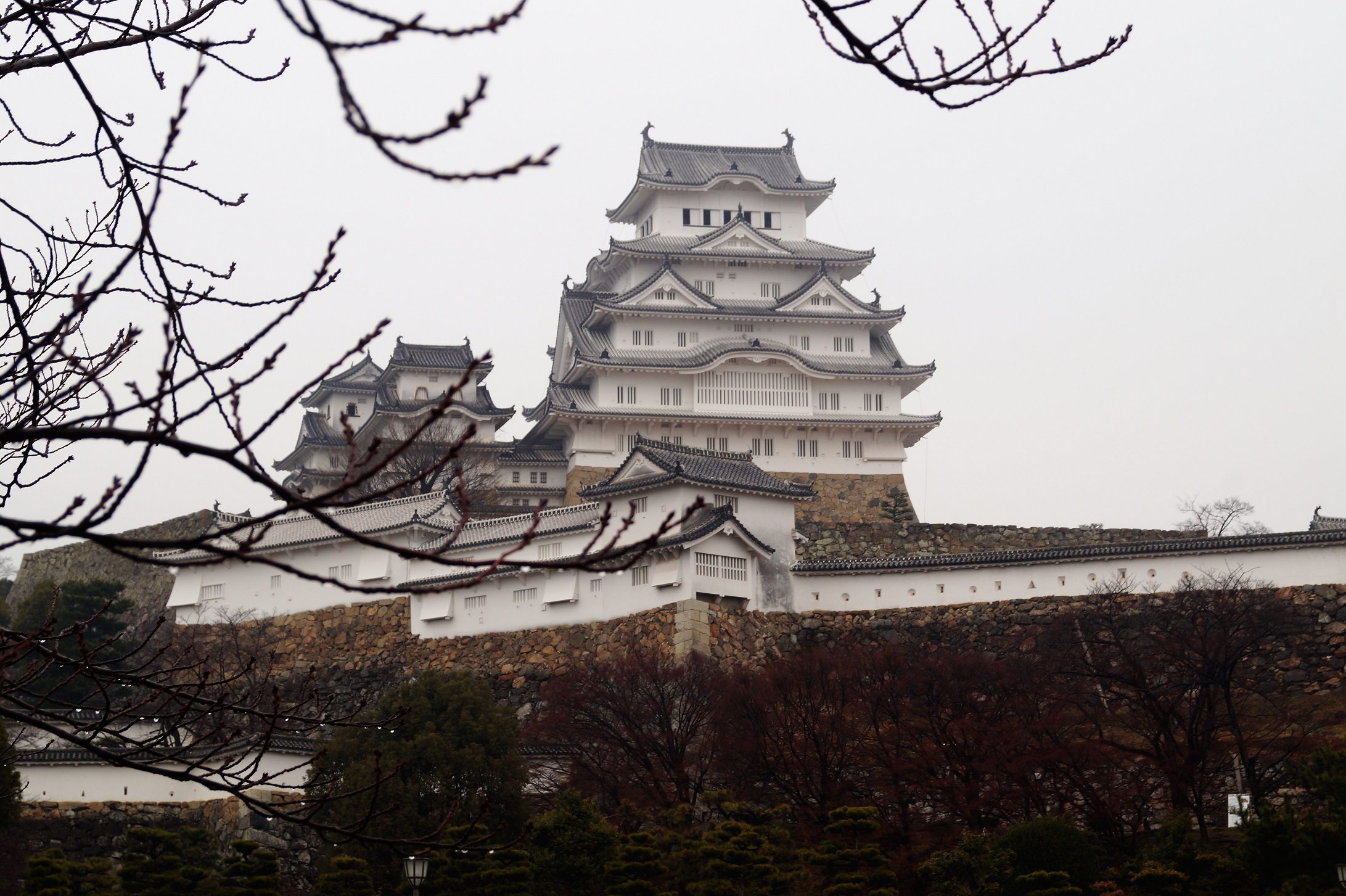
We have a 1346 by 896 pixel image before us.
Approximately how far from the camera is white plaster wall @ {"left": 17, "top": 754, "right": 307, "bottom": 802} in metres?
22.9

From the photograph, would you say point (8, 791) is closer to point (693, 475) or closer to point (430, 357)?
point (693, 475)

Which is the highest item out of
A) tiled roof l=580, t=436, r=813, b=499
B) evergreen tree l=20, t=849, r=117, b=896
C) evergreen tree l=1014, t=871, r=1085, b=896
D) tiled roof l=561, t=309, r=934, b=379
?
tiled roof l=561, t=309, r=934, b=379

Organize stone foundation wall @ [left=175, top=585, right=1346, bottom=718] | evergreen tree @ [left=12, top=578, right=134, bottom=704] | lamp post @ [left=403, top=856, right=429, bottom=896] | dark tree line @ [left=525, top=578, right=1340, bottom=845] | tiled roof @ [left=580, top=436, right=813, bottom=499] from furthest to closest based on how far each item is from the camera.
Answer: tiled roof @ [left=580, top=436, right=813, bottom=499]
evergreen tree @ [left=12, top=578, right=134, bottom=704]
stone foundation wall @ [left=175, top=585, right=1346, bottom=718]
dark tree line @ [left=525, top=578, right=1340, bottom=845]
lamp post @ [left=403, top=856, right=429, bottom=896]

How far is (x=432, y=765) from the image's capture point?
19531 mm

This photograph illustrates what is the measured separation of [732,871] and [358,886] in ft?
15.3

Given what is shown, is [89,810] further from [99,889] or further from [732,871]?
[732,871]

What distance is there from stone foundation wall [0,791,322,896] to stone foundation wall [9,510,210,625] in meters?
15.2

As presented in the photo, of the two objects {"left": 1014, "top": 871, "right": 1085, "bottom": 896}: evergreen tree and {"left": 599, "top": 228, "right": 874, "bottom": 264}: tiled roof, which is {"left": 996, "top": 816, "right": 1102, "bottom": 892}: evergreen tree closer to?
{"left": 1014, "top": 871, "right": 1085, "bottom": 896}: evergreen tree

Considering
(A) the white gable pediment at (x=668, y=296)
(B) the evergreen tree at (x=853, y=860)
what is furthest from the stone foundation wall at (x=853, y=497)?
(B) the evergreen tree at (x=853, y=860)

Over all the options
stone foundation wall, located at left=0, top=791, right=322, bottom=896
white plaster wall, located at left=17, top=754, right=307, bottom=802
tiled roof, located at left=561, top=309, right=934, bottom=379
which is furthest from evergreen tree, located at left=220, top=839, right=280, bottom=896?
tiled roof, located at left=561, top=309, right=934, bottom=379

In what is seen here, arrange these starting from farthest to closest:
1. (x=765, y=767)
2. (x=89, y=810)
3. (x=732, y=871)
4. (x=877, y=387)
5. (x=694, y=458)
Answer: (x=877, y=387) < (x=694, y=458) < (x=89, y=810) < (x=765, y=767) < (x=732, y=871)

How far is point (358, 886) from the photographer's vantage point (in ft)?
59.0

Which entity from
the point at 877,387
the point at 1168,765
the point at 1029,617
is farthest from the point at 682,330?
the point at 1168,765

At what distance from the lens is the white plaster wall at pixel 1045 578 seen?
78.5 feet
